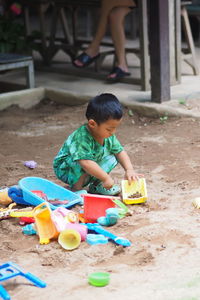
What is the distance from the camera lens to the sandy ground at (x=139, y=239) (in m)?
2.68

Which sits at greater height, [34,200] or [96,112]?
[96,112]

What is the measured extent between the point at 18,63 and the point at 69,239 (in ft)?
12.5

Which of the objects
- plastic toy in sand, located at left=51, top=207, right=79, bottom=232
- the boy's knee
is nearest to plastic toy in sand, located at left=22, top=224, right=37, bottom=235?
plastic toy in sand, located at left=51, top=207, right=79, bottom=232

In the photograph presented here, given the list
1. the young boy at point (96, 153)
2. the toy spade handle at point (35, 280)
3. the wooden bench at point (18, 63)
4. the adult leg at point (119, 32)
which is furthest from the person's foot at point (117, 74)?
the toy spade handle at point (35, 280)

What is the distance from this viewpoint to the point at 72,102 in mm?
6410

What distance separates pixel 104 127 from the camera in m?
3.64

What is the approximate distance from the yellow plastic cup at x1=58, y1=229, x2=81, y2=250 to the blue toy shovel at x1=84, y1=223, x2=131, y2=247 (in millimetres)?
161

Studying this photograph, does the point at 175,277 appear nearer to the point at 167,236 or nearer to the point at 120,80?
the point at 167,236

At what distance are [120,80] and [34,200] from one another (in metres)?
3.53

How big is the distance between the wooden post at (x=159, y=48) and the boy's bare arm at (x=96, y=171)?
2329 millimetres

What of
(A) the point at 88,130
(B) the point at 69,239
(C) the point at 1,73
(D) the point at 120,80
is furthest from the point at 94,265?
(C) the point at 1,73

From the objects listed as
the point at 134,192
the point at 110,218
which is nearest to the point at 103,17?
the point at 134,192

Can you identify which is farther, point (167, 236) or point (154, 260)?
point (167, 236)

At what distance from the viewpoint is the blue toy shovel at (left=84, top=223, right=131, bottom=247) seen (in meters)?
3.12
